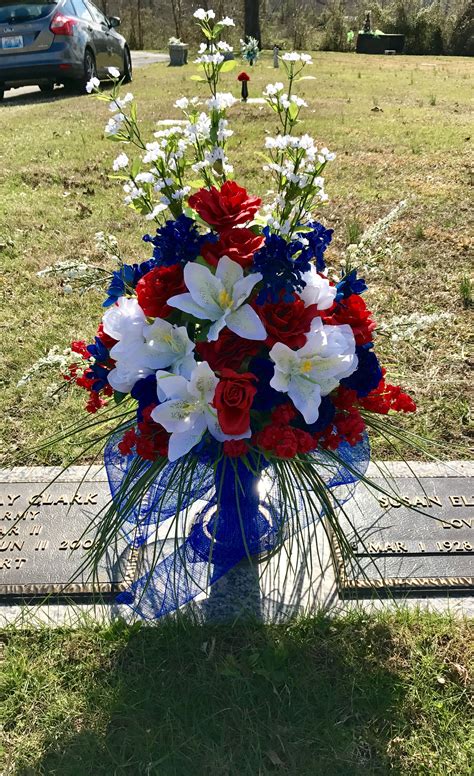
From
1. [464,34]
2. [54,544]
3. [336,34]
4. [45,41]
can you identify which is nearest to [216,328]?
[54,544]

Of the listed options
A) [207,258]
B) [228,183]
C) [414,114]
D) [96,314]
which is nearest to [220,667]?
[207,258]

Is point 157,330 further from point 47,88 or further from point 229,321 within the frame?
point 47,88

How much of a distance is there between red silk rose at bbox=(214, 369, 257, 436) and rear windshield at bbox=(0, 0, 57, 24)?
974 cm

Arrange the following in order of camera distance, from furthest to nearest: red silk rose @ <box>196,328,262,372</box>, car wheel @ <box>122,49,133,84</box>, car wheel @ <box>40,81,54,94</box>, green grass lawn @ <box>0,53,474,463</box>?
car wheel @ <box>122,49,133,84</box>, car wheel @ <box>40,81,54,94</box>, green grass lawn @ <box>0,53,474,463</box>, red silk rose @ <box>196,328,262,372</box>

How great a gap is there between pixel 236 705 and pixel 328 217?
4140mm

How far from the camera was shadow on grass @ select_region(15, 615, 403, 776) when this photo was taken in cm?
160

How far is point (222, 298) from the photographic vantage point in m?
1.39

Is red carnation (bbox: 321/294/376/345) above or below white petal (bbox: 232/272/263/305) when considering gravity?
below

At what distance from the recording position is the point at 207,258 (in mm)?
1433

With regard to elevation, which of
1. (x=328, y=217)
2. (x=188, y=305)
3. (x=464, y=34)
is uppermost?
(x=464, y=34)

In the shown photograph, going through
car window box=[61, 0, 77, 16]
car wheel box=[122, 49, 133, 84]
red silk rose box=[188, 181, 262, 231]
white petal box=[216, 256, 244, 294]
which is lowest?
white petal box=[216, 256, 244, 294]

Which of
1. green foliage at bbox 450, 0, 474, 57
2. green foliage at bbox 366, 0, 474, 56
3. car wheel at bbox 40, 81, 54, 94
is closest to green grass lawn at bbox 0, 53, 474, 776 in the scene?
car wheel at bbox 40, 81, 54, 94

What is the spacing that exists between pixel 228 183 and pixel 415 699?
1463 mm

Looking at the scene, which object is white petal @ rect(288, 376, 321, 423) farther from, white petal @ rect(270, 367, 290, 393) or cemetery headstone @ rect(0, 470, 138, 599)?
cemetery headstone @ rect(0, 470, 138, 599)
